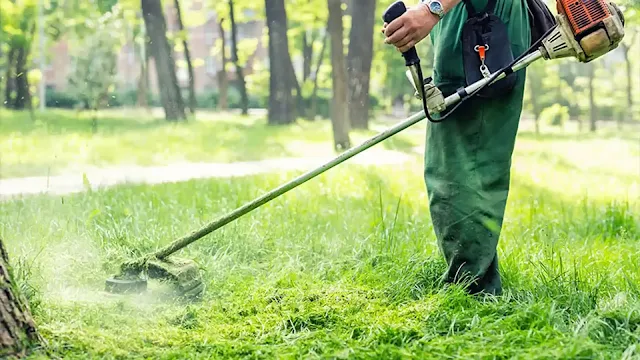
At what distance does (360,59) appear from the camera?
934 cm

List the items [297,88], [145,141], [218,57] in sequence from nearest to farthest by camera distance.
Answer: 1. [145,141]
2. [297,88]
3. [218,57]

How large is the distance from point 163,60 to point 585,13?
26.9 ft

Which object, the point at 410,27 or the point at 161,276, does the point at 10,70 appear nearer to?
the point at 161,276

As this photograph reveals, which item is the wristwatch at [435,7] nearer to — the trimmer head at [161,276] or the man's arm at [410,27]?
the man's arm at [410,27]

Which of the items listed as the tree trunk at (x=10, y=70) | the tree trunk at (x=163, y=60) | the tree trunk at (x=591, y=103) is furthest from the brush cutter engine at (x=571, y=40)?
the tree trunk at (x=591, y=103)

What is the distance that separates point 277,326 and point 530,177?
5.51 meters

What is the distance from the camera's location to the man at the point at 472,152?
3.00m

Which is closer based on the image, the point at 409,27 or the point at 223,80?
the point at 409,27

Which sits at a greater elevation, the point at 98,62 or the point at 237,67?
the point at 98,62

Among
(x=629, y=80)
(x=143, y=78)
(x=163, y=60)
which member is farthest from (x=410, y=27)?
(x=629, y=80)

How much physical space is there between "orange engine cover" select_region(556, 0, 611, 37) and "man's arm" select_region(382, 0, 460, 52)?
0.48m

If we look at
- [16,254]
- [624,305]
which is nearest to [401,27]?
[624,305]

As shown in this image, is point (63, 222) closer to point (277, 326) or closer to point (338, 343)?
point (277, 326)

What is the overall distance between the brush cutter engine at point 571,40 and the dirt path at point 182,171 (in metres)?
3.87
